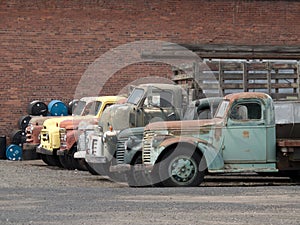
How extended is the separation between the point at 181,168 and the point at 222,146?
0.89 metres

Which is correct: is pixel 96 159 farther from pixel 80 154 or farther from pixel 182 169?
pixel 182 169

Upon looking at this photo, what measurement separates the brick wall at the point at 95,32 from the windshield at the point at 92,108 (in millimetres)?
7355

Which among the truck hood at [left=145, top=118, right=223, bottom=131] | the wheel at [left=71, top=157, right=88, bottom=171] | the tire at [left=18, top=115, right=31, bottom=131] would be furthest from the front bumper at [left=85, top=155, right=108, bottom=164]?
the tire at [left=18, top=115, right=31, bottom=131]

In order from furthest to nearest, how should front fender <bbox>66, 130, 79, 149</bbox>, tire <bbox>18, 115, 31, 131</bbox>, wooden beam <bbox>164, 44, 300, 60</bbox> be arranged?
wooden beam <bbox>164, 44, 300, 60</bbox>
tire <bbox>18, 115, 31, 131</bbox>
front fender <bbox>66, 130, 79, 149</bbox>

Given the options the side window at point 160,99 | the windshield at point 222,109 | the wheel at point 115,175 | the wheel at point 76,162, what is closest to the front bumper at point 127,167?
the wheel at point 115,175

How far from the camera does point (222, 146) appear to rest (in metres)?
17.0

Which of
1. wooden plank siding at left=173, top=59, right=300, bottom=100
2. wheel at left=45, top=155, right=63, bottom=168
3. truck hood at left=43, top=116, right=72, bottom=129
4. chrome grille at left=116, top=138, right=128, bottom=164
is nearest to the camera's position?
chrome grille at left=116, top=138, right=128, bottom=164

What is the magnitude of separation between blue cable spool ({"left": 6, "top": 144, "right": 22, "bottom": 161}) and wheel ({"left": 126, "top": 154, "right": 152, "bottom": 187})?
11.6 meters

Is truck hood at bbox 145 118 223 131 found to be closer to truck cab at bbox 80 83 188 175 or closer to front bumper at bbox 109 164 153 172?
front bumper at bbox 109 164 153 172

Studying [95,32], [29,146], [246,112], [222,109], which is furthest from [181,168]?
[95,32]

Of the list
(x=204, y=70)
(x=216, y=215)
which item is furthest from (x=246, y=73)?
(x=216, y=215)

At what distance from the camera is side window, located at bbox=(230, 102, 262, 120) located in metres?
17.1

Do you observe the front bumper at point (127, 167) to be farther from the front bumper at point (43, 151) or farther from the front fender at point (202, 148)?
the front bumper at point (43, 151)

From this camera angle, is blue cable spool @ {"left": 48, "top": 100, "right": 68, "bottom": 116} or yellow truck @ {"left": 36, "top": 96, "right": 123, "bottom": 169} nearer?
yellow truck @ {"left": 36, "top": 96, "right": 123, "bottom": 169}
